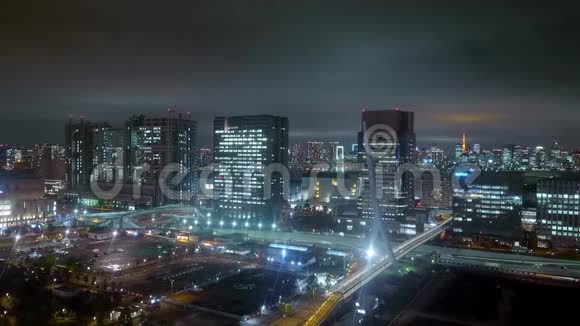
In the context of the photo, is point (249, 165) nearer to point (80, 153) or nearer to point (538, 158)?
point (80, 153)

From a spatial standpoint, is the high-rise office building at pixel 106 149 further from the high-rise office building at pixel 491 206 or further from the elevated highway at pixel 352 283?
the elevated highway at pixel 352 283

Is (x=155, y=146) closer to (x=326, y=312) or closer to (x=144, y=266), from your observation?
(x=144, y=266)

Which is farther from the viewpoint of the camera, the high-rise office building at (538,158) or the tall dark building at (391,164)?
the high-rise office building at (538,158)

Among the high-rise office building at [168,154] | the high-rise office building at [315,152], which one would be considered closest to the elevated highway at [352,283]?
the high-rise office building at [168,154]

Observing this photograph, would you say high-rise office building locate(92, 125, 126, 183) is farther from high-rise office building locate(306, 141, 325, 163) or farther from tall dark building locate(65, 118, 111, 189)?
high-rise office building locate(306, 141, 325, 163)

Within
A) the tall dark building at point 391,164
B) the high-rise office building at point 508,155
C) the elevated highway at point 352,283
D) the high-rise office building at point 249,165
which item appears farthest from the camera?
the high-rise office building at point 508,155

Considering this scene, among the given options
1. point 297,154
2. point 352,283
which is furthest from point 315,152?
point 352,283

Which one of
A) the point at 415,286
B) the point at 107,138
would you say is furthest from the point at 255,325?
the point at 107,138
